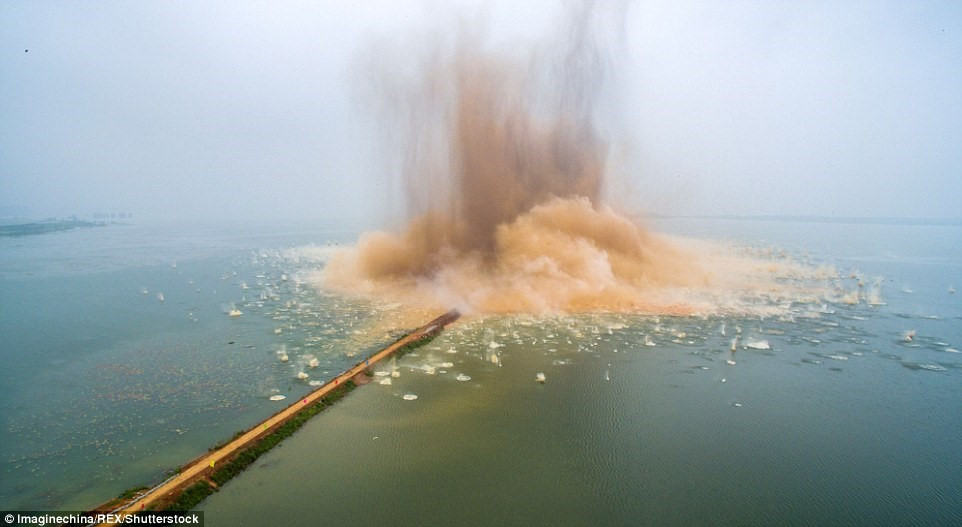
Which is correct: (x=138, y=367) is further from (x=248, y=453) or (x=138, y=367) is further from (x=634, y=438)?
(x=634, y=438)

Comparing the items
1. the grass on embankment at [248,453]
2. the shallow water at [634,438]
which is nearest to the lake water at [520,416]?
the shallow water at [634,438]

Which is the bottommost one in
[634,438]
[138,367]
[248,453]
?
[634,438]

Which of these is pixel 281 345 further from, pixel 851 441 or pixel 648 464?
pixel 851 441

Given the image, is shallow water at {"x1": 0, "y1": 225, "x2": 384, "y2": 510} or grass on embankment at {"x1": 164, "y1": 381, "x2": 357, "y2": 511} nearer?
grass on embankment at {"x1": 164, "y1": 381, "x2": 357, "y2": 511}

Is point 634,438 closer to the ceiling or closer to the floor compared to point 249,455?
closer to the floor

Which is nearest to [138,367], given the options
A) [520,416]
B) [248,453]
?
[248,453]

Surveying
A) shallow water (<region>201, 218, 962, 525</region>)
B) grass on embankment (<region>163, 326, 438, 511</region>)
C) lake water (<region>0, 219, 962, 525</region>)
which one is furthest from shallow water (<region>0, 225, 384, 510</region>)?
shallow water (<region>201, 218, 962, 525</region>)

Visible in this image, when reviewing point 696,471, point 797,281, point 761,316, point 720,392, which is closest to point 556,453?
point 696,471

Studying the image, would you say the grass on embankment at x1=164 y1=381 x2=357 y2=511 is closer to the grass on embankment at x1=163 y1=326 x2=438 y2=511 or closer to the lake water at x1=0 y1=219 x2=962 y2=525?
the grass on embankment at x1=163 y1=326 x2=438 y2=511
